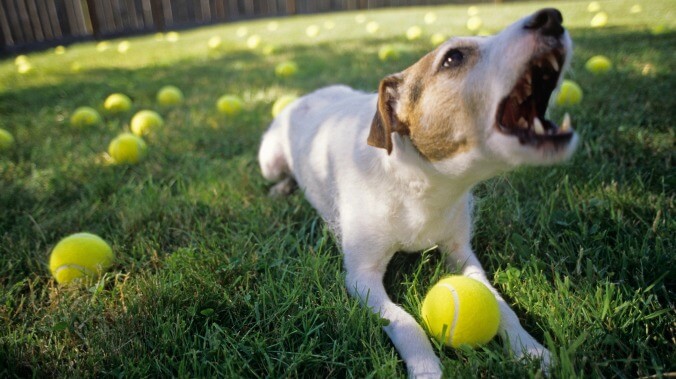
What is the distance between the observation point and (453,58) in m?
2.10

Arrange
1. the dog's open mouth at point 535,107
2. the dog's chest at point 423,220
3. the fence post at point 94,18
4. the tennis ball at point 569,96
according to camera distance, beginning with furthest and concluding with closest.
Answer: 1. the fence post at point 94,18
2. the tennis ball at point 569,96
3. the dog's chest at point 423,220
4. the dog's open mouth at point 535,107

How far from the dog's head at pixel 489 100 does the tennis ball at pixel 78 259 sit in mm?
1731

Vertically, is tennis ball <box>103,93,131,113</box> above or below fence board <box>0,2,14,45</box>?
below

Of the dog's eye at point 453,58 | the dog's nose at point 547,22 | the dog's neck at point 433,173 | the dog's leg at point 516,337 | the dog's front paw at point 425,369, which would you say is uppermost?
the dog's nose at point 547,22

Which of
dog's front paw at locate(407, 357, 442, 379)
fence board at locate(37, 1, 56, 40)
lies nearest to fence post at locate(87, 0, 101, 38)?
fence board at locate(37, 1, 56, 40)

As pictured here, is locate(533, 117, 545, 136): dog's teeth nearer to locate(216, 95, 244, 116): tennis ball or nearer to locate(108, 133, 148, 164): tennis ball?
locate(108, 133, 148, 164): tennis ball

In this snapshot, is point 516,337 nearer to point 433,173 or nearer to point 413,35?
point 433,173

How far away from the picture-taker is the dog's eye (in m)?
2.08

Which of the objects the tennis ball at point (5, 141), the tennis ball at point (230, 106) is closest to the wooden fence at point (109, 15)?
the tennis ball at point (5, 141)

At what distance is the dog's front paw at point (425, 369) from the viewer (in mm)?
1817

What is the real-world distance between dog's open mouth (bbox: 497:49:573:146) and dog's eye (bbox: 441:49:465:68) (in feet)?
1.05

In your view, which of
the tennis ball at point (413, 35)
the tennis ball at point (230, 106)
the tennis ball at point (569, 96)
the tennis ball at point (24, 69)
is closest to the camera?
the tennis ball at point (569, 96)

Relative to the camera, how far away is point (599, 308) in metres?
1.97

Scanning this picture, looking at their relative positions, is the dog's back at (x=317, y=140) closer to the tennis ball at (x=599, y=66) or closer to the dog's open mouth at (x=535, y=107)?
the dog's open mouth at (x=535, y=107)
